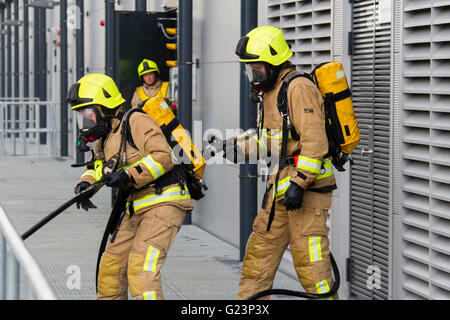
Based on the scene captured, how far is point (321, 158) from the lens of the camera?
17.6 feet

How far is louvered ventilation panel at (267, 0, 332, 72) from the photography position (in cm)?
751

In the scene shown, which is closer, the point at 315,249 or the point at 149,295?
the point at 149,295

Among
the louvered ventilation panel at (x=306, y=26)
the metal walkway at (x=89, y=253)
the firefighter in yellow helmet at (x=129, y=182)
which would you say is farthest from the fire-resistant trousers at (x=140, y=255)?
the louvered ventilation panel at (x=306, y=26)

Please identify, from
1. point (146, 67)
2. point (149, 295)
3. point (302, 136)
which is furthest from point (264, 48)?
point (146, 67)

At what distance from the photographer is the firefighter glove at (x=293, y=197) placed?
17.4 feet

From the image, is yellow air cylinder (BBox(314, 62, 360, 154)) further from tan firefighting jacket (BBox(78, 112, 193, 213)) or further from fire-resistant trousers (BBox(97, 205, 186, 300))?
fire-resistant trousers (BBox(97, 205, 186, 300))

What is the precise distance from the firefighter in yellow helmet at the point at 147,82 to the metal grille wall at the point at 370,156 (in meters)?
5.33

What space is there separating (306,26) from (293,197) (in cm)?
300

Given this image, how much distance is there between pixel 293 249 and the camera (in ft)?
18.4

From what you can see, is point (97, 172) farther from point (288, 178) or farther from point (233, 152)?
point (288, 178)

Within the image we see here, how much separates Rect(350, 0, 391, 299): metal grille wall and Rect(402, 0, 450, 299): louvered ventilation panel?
0.32m
